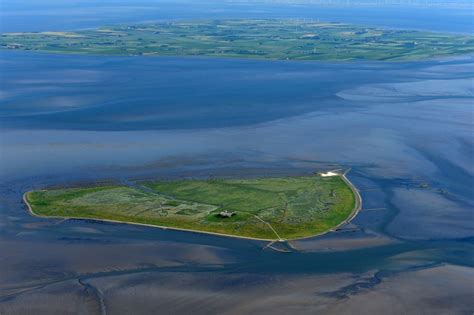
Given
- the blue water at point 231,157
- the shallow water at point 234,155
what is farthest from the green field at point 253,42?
the shallow water at point 234,155

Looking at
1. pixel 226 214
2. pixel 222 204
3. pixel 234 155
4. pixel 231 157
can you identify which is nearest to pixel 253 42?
pixel 234 155

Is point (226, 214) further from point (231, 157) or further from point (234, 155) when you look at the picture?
point (234, 155)

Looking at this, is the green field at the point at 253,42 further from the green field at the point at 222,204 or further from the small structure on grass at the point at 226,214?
the small structure on grass at the point at 226,214

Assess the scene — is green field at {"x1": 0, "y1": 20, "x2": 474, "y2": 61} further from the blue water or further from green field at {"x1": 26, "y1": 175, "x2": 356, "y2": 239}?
green field at {"x1": 26, "y1": 175, "x2": 356, "y2": 239}

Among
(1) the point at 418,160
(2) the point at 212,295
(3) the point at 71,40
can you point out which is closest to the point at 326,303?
(2) the point at 212,295

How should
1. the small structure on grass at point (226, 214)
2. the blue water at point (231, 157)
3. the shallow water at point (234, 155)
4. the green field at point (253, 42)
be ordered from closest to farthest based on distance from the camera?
1. the blue water at point (231, 157)
2. the shallow water at point (234, 155)
3. the small structure on grass at point (226, 214)
4. the green field at point (253, 42)
